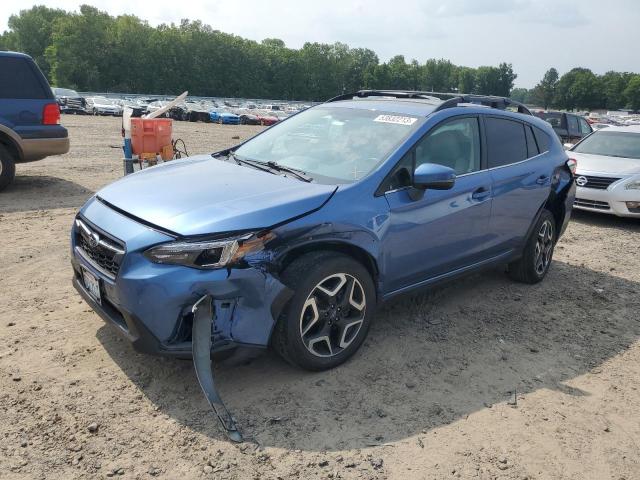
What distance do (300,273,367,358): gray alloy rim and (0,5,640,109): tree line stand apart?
317ft

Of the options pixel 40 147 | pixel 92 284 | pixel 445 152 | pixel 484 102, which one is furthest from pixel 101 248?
pixel 40 147

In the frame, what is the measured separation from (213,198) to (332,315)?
3.45ft

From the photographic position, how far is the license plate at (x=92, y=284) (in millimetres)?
3480

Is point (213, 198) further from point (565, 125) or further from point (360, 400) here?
point (565, 125)

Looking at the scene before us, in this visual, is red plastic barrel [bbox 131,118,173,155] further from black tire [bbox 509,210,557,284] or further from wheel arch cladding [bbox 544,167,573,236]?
wheel arch cladding [bbox 544,167,573,236]

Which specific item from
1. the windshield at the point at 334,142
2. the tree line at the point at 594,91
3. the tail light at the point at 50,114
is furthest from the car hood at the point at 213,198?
the tree line at the point at 594,91

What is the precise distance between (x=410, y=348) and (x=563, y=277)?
2.81 meters

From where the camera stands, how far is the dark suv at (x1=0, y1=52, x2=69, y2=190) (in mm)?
8570

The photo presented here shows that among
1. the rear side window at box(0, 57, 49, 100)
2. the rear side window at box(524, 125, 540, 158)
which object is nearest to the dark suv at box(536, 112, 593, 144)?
the rear side window at box(524, 125, 540, 158)

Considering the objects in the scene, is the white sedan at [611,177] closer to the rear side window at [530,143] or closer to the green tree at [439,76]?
the rear side window at [530,143]

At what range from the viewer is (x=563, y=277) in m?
6.17

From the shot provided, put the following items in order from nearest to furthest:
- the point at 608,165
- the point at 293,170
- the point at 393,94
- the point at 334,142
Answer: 1. the point at 293,170
2. the point at 334,142
3. the point at 393,94
4. the point at 608,165

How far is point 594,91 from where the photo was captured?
455 ft

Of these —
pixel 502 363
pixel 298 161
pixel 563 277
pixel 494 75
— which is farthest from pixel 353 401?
pixel 494 75
